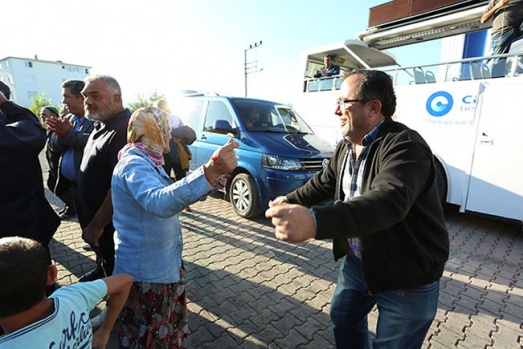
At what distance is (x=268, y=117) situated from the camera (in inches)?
225

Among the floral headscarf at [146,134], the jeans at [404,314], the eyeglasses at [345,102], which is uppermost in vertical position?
the eyeglasses at [345,102]

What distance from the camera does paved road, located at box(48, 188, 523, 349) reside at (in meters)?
2.53

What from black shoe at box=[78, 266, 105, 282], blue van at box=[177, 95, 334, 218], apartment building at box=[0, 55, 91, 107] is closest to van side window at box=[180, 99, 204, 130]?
blue van at box=[177, 95, 334, 218]

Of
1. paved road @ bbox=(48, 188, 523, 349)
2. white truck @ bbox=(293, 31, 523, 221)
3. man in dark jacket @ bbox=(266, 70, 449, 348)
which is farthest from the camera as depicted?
white truck @ bbox=(293, 31, 523, 221)

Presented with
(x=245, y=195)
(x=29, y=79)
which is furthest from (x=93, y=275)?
(x=29, y=79)

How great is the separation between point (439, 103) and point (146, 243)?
5.31 m

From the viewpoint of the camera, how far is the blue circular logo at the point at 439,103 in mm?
4855

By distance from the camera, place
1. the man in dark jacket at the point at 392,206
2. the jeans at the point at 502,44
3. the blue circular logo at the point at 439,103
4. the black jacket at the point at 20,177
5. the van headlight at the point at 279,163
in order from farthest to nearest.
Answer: the blue circular logo at the point at 439,103, the van headlight at the point at 279,163, the jeans at the point at 502,44, the black jacket at the point at 20,177, the man in dark jacket at the point at 392,206

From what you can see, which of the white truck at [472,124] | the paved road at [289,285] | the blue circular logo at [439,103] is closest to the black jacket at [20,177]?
the paved road at [289,285]

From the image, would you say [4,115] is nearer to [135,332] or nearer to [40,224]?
[40,224]

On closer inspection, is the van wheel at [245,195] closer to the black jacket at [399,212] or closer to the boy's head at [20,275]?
the black jacket at [399,212]

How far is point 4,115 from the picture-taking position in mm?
2076

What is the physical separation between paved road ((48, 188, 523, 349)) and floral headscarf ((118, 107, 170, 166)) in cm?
171

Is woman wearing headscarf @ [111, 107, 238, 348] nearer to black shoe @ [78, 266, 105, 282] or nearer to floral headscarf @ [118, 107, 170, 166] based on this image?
floral headscarf @ [118, 107, 170, 166]
